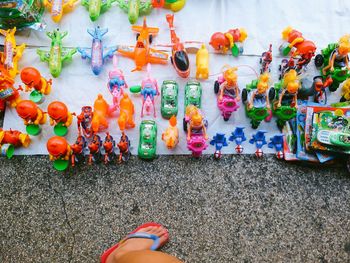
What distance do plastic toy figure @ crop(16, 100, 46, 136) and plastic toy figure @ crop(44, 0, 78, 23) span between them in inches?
18.1

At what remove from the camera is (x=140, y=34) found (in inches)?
71.8

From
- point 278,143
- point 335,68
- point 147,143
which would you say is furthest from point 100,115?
point 335,68

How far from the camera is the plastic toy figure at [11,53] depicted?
5.72 ft

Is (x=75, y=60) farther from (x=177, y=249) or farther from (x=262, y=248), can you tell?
(x=262, y=248)

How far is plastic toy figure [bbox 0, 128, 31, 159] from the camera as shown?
1613 millimetres

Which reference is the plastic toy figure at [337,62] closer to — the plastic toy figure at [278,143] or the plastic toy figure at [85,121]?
the plastic toy figure at [278,143]

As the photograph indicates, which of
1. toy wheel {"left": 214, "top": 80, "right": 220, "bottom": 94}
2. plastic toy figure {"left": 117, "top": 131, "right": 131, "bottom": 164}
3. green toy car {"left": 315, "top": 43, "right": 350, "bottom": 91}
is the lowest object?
plastic toy figure {"left": 117, "top": 131, "right": 131, "bottom": 164}

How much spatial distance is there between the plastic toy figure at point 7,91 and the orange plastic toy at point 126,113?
1.42ft

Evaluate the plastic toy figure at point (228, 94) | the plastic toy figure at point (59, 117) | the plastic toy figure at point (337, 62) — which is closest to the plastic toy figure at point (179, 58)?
the plastic toy figure at point (228, 94)

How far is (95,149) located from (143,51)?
0.48 metres

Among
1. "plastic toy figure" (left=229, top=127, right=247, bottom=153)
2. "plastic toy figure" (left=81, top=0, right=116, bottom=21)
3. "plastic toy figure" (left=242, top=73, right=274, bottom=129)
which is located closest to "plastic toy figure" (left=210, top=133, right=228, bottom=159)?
"plastic toy figure" (left=229, top=127, right=247, bottom=153)

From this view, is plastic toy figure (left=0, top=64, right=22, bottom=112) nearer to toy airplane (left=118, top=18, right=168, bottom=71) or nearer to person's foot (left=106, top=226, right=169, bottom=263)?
toy airplane (left=118, top=18, right=168, bottom=71)

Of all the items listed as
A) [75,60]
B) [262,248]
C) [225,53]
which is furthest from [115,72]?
[262,248]

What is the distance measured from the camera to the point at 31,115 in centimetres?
159
